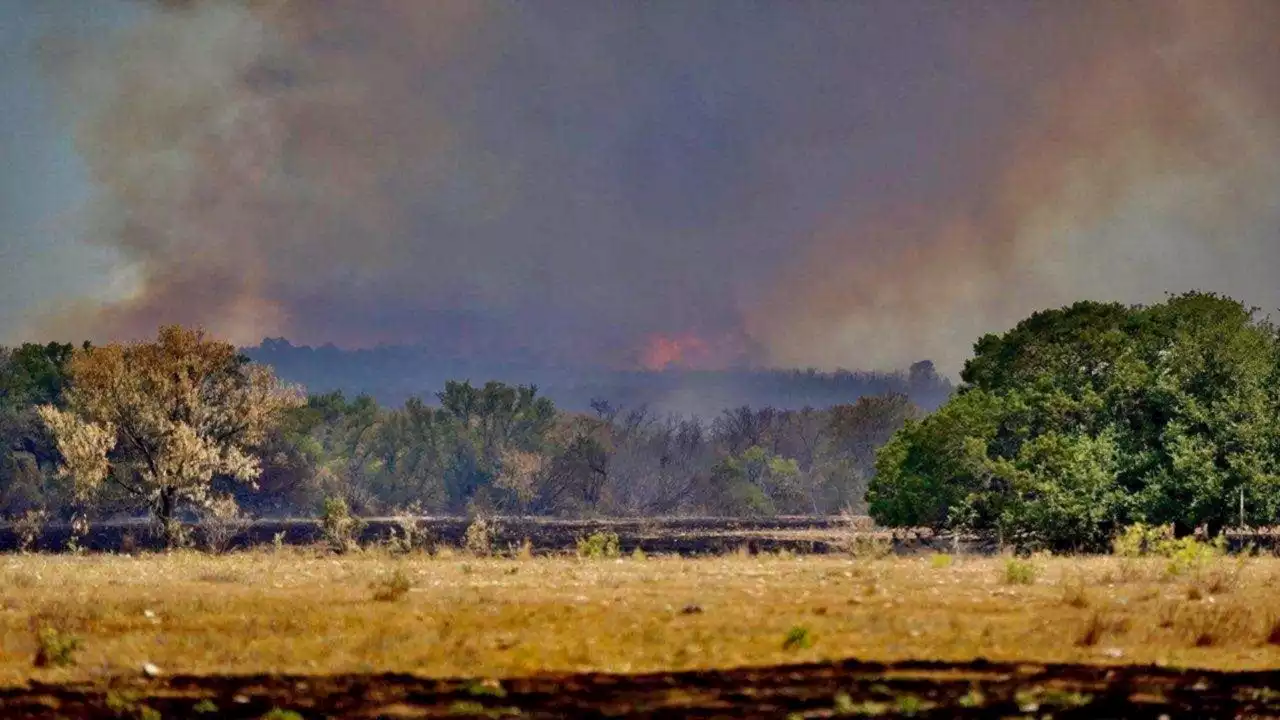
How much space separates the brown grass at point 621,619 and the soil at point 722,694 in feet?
3.42

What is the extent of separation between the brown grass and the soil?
1.04 metres

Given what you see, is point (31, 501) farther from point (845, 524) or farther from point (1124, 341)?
point (1124, 341)

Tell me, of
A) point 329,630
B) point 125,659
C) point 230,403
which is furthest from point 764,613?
point 230,403

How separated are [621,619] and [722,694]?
7.44 metres

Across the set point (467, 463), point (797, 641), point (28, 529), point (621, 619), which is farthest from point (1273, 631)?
point (467, 463)

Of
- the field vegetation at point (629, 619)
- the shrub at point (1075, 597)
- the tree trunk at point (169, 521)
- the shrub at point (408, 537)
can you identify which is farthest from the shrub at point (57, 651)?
the tree trunk at point (169, 521)

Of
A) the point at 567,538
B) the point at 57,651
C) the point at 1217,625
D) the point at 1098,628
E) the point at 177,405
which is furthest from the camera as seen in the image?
the point at 567,538

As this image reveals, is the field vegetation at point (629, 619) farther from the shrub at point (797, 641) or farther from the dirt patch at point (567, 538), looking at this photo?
the dirt patch at point (567, 538)

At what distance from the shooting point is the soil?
44.0 ft

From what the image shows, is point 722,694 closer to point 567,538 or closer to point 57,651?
point 57,651

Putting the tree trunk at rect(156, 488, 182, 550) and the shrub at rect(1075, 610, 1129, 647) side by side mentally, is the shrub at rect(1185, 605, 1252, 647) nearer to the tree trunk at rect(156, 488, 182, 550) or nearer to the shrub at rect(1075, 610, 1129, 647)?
the shrub at rect(1075, 610, 1129, 647)

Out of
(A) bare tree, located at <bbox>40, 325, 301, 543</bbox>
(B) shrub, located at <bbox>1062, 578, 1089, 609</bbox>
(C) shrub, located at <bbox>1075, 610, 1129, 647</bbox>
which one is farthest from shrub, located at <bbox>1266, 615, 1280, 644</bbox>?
(A) bare tree, located at <bbox>40, 325, 301, 543</bbox>

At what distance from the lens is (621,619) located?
22109 millimetres

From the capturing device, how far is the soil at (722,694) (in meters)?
13.4
